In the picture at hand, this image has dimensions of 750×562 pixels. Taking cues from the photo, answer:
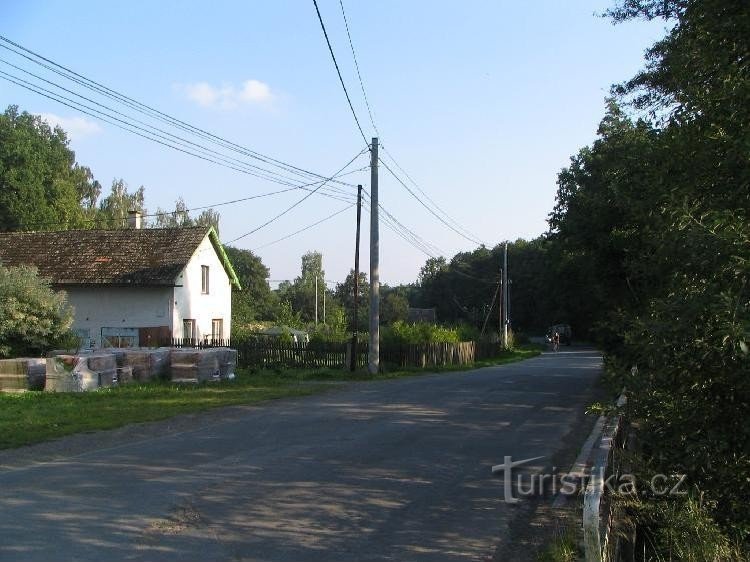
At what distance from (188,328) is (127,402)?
17.8m

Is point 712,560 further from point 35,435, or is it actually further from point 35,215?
point 35,215

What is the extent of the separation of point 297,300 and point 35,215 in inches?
2083

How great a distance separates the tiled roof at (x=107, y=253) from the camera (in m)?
33.5

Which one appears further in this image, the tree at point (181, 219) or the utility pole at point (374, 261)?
the tree at point (181, 219)

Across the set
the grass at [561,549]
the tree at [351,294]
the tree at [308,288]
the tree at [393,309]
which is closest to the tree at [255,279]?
the tree at [308,288]

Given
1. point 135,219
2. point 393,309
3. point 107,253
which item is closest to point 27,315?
point 107,253

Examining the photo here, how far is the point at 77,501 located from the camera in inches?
302

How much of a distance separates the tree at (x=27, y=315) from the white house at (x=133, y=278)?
21.8 ft

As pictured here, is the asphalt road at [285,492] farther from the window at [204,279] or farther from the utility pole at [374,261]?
the window at [204,279]

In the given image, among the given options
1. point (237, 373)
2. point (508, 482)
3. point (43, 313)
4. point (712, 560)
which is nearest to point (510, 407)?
point (508, 482)

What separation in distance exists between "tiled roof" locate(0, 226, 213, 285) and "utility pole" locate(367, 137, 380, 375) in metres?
10.3

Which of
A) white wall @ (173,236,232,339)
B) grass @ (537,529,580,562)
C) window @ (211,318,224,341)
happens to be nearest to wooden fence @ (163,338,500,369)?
white wall @ (173,236,232,339)

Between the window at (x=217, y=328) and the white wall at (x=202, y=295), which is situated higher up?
the white wall at (x=202, y=295)

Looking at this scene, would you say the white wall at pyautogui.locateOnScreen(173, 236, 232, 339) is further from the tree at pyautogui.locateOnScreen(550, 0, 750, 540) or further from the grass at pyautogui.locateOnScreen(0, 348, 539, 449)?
the tree at pyautogui.locateOnScreen(550, 0, 750, 540)
